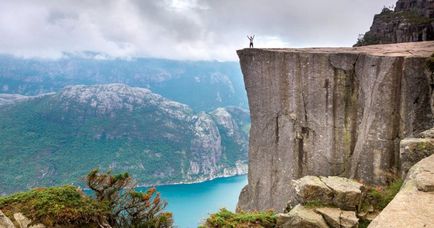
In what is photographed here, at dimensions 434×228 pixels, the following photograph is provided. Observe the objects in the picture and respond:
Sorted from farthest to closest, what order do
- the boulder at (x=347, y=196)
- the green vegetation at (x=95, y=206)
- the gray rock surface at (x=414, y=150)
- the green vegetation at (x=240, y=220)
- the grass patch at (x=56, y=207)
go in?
the green vegetation at (x=240, y=220)
the boulder at (x=347, y=196)
the green vegetation at (x=95, y=206)
the grass patch at (x=56, y=207)
the gray rock surface at (x=414, y=150)

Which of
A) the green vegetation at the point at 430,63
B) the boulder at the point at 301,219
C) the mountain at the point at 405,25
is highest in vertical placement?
the mountain at the point at 405,25

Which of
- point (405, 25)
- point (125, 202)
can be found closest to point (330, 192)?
point (125, 202)

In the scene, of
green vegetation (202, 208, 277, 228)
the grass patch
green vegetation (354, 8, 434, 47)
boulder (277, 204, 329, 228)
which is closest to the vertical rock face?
boulder (277, 204, 329, 228)

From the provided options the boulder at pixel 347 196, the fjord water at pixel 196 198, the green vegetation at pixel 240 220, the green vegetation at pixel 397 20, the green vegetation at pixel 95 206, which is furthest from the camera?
the fjord water at pixel 196 198

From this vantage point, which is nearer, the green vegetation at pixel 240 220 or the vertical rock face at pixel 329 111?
the green vegetation at pixel 240 220

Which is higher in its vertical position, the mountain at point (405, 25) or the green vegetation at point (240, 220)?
the mountain at point (405, 25)

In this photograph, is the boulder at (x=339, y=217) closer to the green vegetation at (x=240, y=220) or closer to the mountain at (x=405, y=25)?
the green vegetation at (x=240, y=220)

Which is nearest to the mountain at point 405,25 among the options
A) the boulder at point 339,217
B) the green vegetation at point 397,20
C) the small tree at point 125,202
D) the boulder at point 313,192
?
the green vegetation at point 397,20

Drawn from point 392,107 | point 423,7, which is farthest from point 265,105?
point 423,7
